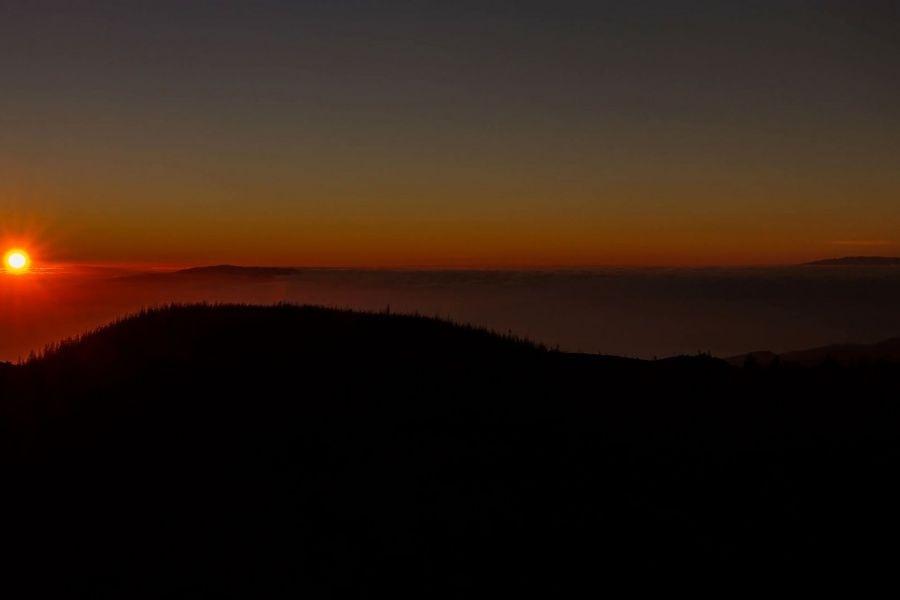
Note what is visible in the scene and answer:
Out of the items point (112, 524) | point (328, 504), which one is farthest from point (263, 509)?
point (112, 524)

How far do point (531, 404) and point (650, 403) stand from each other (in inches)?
129

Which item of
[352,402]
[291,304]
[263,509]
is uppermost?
[291,304]

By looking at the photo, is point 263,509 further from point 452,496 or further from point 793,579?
point 793,579

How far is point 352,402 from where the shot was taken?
1382cm

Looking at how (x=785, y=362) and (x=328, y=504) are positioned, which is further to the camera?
(x=785, y=362)

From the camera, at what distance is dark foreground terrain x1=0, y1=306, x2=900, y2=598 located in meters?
9.38

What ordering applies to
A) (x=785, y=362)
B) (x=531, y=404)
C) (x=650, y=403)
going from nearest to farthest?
(x=531, y=404) < (x=650, y=403) < (x=785, y=362)

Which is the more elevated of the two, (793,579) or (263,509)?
(263,509)

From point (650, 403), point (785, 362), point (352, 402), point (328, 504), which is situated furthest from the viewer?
point (785, 362)

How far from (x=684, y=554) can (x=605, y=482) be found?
2070mm

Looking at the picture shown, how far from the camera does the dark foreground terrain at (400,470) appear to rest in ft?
30.8

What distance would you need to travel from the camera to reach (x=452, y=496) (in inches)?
423

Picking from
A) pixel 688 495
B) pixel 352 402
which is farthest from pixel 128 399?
pixel 688 495

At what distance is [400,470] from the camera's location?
11430 mm
